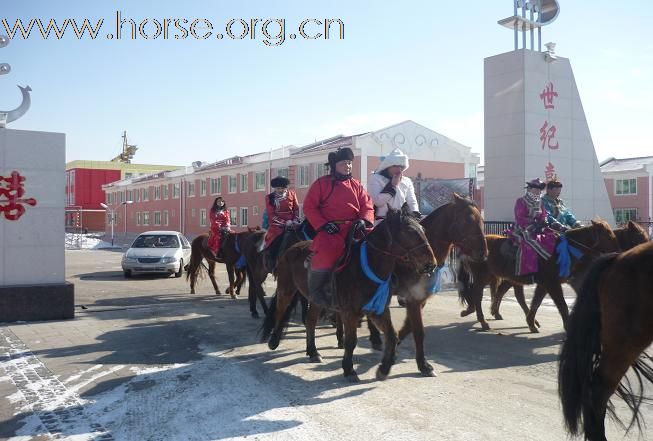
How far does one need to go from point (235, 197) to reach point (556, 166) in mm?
28743

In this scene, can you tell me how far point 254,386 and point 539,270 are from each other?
4.93 m

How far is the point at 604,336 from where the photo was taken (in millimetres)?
3697

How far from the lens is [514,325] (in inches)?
359

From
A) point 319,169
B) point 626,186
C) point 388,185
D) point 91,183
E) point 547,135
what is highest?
point 91,183

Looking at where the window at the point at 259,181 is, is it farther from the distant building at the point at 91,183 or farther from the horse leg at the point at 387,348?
the horse leg at the point at 387,348

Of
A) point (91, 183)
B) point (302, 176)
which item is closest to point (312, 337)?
point (302, 176)

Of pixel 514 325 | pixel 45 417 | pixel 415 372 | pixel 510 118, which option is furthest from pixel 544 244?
pixel 510 118

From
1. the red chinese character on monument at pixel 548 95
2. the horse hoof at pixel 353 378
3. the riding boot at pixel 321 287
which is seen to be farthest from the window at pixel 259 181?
the horse hoof at pixel 353 378

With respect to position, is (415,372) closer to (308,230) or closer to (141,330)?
(308,230)

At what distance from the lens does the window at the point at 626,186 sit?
40.9m

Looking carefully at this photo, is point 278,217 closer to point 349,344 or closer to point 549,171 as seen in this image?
point 349,344

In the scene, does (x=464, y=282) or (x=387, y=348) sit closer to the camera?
(x=387, y=348)

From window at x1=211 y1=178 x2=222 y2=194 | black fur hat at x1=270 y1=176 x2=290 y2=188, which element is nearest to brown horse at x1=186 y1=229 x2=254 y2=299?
black fur hat at x1=270 y1=176 x2=290 y2=188

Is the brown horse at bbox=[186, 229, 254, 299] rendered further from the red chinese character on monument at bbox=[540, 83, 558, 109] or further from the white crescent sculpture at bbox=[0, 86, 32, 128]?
the red chinese character on monument at bbox=[540, 83, 558, 109]
